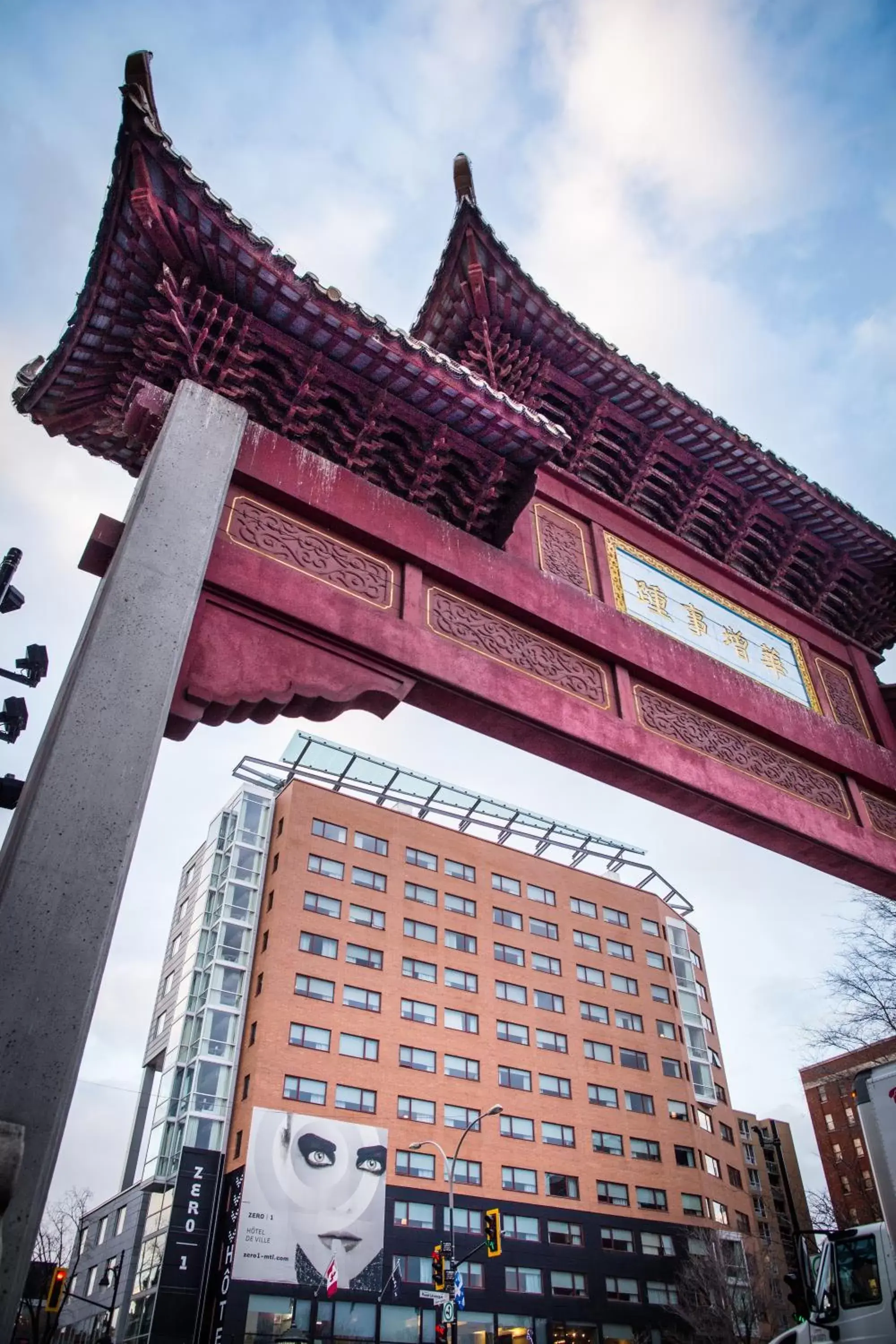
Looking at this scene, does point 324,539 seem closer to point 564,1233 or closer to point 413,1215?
point 413,1215

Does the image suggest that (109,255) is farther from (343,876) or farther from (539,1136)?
(539,1136)

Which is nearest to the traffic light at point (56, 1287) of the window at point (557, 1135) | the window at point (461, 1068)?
the window at point (461, 1068)

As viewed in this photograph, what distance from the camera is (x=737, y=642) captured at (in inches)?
357

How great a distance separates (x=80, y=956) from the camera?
11.8 ft

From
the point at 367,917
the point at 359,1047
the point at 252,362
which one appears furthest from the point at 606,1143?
the point at 252,362

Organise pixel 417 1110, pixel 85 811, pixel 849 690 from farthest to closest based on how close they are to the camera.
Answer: pixel 417 1110, pixel 849 690, pixel 85 811

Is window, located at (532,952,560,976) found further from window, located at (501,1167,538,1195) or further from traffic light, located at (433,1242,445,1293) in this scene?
traffic light, located at (433,1242,445,1293)

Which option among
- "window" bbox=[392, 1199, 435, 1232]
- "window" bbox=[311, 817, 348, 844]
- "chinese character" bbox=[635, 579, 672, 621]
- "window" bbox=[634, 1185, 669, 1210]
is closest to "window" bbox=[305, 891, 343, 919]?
"window" bbox=[311, 817, 348, 844]

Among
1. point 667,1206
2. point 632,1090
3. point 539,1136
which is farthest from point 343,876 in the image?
point 667,1206

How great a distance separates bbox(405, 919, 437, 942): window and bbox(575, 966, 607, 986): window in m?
8.76

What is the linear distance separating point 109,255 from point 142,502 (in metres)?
2.04

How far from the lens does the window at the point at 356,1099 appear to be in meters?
36.5

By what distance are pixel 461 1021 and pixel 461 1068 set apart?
6.87 feet

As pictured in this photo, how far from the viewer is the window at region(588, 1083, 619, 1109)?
4353cm
